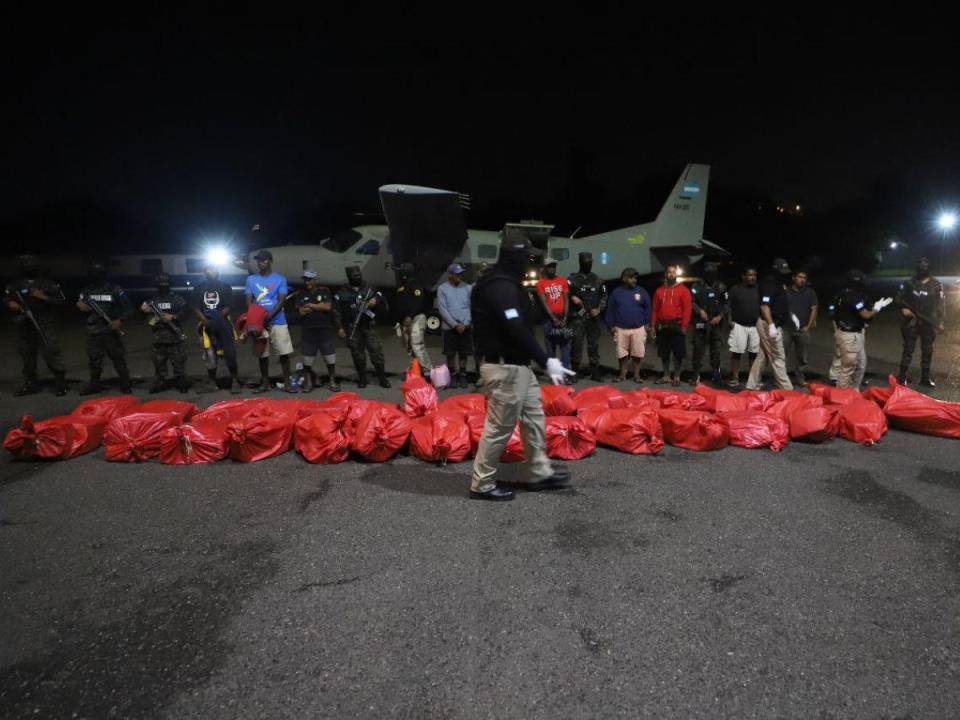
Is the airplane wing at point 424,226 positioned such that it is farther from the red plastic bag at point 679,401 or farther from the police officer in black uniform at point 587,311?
the red plastic bag at point 679,401

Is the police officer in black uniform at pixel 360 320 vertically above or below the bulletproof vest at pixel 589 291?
below

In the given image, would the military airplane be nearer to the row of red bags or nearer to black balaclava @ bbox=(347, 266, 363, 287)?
black balaclava @ bbox=(347, 266, 363, 287)

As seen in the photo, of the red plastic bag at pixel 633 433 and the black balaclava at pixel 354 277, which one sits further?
the black balaclava at pixel 354 277

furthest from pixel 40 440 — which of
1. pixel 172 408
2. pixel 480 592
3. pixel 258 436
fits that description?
pixel 480 592

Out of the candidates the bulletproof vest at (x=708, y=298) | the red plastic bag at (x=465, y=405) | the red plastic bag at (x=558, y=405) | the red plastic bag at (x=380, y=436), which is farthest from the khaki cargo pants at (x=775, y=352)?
the red plastic bag at (x=380, y=436)

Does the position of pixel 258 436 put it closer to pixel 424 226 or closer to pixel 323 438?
pixel 323 438

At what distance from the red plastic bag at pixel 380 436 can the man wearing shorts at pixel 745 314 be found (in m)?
→ 5.28

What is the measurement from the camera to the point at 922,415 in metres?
5.25

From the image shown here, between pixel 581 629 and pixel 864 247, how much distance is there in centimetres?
6027

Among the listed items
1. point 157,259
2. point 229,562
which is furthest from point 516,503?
point 157,259

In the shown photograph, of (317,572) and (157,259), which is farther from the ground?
(157,259)

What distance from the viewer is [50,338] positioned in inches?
303

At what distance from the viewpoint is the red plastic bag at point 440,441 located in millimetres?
4691

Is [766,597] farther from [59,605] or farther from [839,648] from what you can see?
[59,605]
